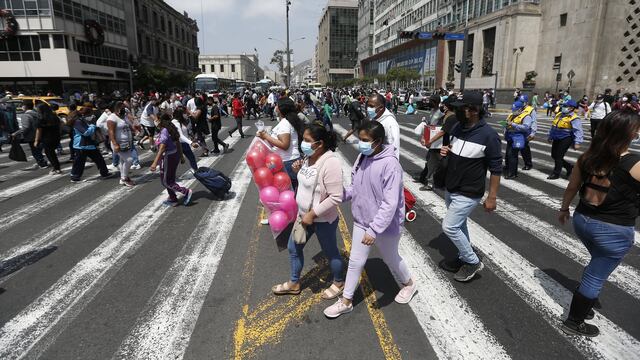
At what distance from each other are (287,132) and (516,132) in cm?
620

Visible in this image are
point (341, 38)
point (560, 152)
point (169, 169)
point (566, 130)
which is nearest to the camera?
point (169, 169)

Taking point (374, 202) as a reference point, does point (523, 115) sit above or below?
above

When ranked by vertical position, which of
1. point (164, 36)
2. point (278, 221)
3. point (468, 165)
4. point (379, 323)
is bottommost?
point (379, 323)

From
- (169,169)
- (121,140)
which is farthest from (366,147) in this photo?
(121,140)

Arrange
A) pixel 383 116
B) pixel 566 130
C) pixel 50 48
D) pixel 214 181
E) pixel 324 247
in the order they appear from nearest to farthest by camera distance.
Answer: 1. pixel 324 247
2. pixel 383 116
3. pixel 214 181
4. pixel 566 130
5. pixel 50 48

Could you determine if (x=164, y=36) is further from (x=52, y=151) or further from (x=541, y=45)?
(x=52, y=151)

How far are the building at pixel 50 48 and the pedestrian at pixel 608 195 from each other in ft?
140

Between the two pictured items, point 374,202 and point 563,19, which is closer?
point 374,202

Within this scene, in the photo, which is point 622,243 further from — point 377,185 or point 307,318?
point 307,318

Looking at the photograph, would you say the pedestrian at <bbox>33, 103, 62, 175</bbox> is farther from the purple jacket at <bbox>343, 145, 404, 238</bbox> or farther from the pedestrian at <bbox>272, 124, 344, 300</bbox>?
the purple jacket at <bbox>343, 145, 404, 238</bbox>

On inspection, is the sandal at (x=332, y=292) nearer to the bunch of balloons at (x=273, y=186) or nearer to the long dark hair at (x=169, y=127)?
the bunch of balloons at (x=273, y=186)

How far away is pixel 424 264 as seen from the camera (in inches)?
186

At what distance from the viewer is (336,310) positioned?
11.7 feet

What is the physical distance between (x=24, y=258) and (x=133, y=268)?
1.64 metres
